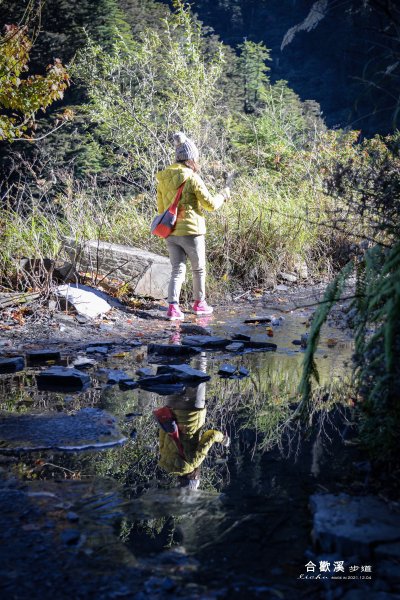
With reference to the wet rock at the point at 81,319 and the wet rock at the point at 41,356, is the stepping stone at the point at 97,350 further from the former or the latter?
the wet rock at the point at 81,319

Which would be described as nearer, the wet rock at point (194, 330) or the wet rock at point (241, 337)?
the wet rock at point (241, 337)

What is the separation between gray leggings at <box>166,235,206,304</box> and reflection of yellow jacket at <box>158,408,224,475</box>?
3.68 meters

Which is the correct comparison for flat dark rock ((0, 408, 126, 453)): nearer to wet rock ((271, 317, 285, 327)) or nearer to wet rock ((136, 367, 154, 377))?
wet rock ((136, 367, 154, 377))

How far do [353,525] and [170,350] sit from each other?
3.61m

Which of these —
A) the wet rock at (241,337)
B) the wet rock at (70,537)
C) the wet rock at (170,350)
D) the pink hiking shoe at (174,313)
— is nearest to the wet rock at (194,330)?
the wet rock at (241,337)

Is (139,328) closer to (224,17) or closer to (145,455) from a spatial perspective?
(145,455)

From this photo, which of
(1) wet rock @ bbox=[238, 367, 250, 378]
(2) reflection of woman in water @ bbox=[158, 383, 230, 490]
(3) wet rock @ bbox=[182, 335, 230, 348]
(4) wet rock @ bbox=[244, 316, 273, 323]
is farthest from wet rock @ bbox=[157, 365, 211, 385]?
(4) wet rock @ bbox=[244, 316, 273, 323]

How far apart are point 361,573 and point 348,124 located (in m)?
2.32

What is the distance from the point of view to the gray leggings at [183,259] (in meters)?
7.36

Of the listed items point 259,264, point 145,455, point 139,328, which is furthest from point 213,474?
point 259,264

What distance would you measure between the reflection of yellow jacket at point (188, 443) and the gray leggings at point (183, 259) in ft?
12.1

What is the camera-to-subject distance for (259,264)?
30.2 ft

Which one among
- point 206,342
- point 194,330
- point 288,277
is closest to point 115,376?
point 206,342

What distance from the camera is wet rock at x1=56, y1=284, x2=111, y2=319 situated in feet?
23.1
